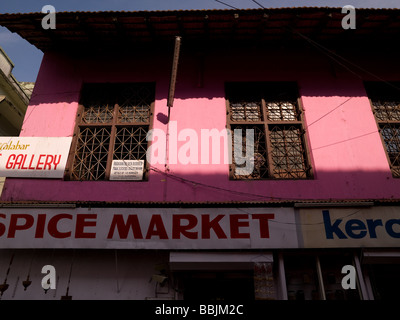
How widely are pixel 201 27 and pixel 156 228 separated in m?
5.00

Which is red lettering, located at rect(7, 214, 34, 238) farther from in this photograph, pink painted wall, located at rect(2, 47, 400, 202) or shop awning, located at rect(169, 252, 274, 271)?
shop awning, located at rect(169, 252, 274, 271)

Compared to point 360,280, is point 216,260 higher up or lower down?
higher up

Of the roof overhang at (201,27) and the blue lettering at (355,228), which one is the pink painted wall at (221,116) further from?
the blue lettering at (355,228)

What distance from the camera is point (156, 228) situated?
6.11 meters

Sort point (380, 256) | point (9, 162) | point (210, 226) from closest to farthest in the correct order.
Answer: point (380, 256) → point (210, 226) → point (9, 162)

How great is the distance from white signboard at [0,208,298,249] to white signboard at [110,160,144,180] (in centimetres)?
106

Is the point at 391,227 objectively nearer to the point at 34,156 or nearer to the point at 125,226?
the point at 125,226

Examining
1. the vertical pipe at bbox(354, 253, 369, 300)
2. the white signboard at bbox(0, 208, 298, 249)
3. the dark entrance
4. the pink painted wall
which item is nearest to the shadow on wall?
the pink painted wall

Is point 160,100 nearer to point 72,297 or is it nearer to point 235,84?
point 235,84

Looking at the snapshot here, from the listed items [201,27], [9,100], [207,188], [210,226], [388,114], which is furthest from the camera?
[9,100]

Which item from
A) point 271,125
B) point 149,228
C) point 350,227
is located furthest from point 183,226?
point 271,125

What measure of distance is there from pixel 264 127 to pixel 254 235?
2.89 metres

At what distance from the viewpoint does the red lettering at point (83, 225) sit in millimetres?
6070

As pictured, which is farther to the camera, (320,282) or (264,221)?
(264,221)
